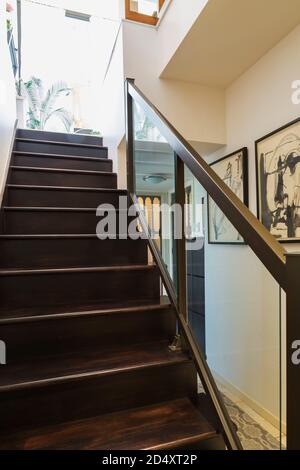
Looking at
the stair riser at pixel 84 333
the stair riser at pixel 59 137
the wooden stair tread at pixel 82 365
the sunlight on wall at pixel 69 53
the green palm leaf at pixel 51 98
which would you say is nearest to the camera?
the wooden stair tread at pixel 82 365

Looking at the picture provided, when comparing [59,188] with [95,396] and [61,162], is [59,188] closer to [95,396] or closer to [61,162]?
[61,162]

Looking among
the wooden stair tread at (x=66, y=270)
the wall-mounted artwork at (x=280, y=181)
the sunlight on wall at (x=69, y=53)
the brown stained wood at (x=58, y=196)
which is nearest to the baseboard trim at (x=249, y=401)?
the wooden stair tread at (x=66, y=270)

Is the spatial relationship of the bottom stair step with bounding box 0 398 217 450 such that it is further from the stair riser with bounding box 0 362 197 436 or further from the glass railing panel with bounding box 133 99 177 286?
the glass railing panel with bounding box 133 99 177 286

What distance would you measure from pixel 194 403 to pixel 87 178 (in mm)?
1976

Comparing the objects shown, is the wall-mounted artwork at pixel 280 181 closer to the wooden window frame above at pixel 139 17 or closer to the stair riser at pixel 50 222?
the stair riser at pixel 50 222

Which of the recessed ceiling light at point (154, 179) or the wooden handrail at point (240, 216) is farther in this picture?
the recessed ceiling light at point (154, 179)

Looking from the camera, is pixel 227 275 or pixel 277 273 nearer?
pixel 277 273

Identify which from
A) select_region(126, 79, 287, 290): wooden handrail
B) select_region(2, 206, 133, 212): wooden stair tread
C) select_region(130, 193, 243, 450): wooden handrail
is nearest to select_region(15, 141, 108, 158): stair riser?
select_region(2, 206, 133, 212): wooden stair tread

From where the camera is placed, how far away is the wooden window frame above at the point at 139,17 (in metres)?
2.54

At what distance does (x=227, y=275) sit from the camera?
7.50ft

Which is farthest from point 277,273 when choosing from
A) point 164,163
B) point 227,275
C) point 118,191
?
point 118,191

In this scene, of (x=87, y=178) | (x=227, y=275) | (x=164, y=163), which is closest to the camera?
(x=164, y=163)

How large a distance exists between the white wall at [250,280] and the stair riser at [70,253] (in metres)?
0.68
